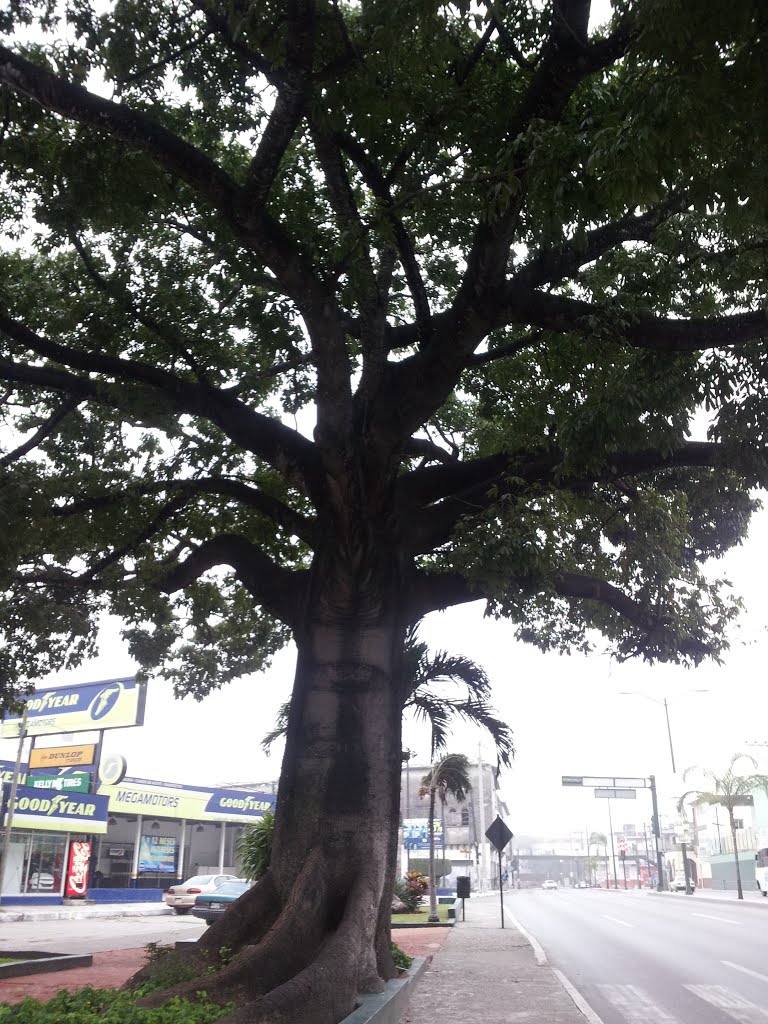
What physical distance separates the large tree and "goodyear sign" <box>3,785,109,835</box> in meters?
22.5

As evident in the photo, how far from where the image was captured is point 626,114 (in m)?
4.89

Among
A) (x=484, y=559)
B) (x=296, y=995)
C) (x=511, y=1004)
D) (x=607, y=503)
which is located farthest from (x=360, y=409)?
(x=511, y=1004)

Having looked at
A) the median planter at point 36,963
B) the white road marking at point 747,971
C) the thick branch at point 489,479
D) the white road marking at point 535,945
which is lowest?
the white road marking at point 535,945

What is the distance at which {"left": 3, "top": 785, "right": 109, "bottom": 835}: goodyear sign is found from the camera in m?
31.7

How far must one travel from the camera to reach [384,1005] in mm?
6898

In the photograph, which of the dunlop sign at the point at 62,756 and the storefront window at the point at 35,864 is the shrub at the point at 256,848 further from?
the dunlop sign at the point at 62,756

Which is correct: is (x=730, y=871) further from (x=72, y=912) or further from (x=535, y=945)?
Result: (x=535, y=945)

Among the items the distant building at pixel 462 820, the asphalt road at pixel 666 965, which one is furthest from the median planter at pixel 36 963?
the distant building at pixel 462 820

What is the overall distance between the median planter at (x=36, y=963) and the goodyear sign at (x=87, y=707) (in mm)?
25252

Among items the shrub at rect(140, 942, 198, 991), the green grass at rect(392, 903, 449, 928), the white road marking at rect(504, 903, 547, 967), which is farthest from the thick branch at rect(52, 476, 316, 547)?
the green grass at rect(392, 903, 449, 928)

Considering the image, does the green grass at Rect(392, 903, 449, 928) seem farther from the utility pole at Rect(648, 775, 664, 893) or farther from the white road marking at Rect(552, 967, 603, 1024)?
the utility pole at Rect(648, 775, 664, 893)

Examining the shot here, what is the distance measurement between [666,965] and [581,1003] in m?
4.98

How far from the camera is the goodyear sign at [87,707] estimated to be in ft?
122

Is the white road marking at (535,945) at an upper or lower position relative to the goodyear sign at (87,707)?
lower
